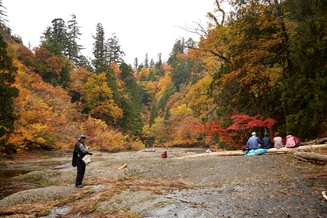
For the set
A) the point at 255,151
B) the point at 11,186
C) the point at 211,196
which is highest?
the point at 255,151

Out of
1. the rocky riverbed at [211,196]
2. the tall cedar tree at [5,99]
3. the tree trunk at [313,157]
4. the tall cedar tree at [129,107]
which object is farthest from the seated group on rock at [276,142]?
the tall cedar tree at [129,107]

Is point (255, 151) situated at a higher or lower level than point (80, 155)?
lower

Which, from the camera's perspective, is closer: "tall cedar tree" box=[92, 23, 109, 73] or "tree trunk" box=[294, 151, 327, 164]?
"tree trunk" box=[294, 151, 327, 164]

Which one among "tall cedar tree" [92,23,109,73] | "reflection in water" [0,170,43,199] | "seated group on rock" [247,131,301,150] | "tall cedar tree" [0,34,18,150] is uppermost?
"tall cedar tree" [92,23,109,73]

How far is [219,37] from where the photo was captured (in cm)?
2006

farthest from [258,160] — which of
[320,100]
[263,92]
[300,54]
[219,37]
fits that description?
[219,37]

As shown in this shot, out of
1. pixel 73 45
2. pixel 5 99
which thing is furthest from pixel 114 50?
pixel 5 99

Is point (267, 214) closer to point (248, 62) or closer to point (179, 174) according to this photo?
point (179, 174)

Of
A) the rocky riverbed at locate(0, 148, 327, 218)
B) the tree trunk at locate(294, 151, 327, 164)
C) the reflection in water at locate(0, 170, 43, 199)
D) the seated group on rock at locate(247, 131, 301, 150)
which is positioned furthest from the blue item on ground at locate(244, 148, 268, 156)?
the reflection in water at locate(0, 170, 43, 199)

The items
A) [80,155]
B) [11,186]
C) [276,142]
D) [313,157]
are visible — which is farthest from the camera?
[276,142]

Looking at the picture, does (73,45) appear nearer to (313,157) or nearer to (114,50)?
(114,50)

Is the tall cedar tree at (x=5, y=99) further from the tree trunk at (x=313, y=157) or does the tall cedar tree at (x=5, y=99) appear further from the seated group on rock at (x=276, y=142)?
the tree trunk at (x=313, y=157)

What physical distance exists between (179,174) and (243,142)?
10192mm

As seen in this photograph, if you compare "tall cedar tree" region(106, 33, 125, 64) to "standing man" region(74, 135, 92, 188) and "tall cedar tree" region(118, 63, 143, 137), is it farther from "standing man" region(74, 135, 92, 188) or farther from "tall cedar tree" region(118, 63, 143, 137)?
"standing man" region(74, 135, 92, 188)
